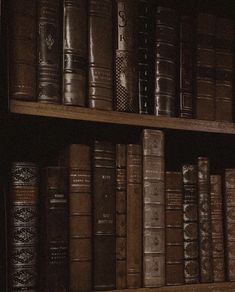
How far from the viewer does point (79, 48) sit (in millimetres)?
1036

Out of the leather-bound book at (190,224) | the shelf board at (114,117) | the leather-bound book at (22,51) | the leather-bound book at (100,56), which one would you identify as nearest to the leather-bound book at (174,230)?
the leather-bound book at (190,224)

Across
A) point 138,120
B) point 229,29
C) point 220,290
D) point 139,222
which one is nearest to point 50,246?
point 139,222

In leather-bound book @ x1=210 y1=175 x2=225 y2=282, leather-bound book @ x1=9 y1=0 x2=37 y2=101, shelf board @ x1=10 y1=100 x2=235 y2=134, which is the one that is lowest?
leather-bound book @ x1=210 y1=175 x2=225 y2=282

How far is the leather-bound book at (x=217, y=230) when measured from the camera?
1187mm

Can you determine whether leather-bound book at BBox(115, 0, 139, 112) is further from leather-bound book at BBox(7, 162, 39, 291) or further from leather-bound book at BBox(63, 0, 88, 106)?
leather-bound book at BBox(7, 162, 39, 291)

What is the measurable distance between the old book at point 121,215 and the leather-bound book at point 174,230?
109 mm

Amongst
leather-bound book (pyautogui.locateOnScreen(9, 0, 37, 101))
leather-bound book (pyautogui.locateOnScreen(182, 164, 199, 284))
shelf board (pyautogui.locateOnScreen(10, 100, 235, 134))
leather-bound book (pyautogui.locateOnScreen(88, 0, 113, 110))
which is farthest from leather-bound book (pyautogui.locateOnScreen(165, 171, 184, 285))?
leather-bound book (pyautogui.locateOnScreen(9, 0, 37, 101))

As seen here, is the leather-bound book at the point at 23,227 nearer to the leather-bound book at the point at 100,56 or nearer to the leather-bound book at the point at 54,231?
the leather-bound book at the point at 54,231

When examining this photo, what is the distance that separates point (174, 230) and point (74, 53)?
1.44 ft

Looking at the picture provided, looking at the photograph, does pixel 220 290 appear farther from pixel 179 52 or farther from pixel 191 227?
pixel 179 52

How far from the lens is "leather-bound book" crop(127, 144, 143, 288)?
3.53 feet

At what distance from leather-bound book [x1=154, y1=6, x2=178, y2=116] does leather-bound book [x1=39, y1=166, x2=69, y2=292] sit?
0.89 feet

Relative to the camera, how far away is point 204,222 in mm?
1173

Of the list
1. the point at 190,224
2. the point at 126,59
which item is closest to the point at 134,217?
the point at 190,224
